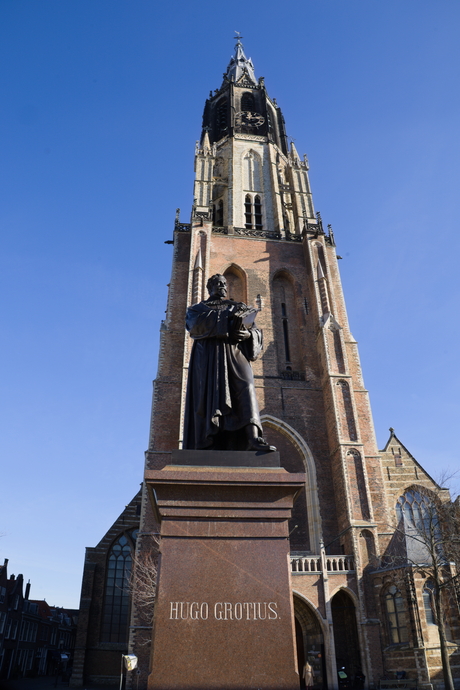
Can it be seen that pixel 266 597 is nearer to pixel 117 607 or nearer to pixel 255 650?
pixel 255 650

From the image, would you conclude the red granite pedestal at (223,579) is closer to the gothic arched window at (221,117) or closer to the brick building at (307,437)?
the brick building at (307,437)

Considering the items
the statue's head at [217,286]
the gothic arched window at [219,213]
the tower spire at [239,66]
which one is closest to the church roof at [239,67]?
the tower spire at [239,66]

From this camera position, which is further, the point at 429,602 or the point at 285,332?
the point at 285,332

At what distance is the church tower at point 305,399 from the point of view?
63.9 feet

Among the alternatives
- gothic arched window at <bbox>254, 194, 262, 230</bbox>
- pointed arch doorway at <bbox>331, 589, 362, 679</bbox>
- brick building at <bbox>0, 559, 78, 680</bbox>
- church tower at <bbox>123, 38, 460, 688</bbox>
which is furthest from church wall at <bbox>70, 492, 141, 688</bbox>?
gothic arched window at <bbox>254, 194, 262, 230</bbox>

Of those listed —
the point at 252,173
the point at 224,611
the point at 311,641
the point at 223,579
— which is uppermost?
the point at 252,173

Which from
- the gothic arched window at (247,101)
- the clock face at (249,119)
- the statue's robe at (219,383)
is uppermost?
the gothic arched window at (247,101)

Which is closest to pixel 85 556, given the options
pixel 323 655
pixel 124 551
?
pixel 124 551

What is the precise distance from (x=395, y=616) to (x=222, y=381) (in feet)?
58.5

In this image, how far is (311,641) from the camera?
20062 mm

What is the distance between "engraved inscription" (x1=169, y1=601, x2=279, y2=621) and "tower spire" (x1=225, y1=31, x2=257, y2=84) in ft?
162

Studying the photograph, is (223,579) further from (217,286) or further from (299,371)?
(299,371)

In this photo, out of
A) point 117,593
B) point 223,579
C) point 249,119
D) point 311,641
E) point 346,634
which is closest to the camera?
point 223,579

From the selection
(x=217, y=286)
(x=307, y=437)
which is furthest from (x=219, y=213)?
(x=217, y=286)
